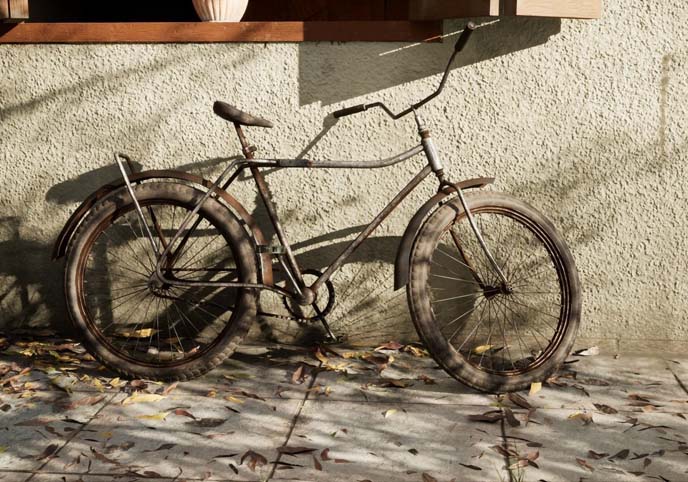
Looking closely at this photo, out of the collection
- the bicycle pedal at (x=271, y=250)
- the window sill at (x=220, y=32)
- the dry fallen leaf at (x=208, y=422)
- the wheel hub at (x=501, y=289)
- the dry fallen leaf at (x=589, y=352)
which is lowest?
the dry fallen leaf at (x=208, y=422)

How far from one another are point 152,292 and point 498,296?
6.47 ft

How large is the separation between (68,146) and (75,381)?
4.50 feet

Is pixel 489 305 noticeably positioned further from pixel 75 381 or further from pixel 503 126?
pixel 75 381

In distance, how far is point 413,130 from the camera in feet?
17.6

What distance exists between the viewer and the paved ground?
13.2ft

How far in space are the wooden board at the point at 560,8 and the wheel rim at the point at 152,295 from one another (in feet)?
6.91

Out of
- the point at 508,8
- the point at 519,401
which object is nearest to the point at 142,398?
the point at 519,401

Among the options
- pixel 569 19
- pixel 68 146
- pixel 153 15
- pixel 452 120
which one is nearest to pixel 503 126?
pixel 452 120

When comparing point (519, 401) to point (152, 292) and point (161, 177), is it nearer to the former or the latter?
point (152, 292)

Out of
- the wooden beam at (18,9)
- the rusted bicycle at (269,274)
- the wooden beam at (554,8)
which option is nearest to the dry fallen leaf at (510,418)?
the rusted bicycle at (269,274)

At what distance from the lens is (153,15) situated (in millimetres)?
9250

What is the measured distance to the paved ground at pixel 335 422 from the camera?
13.2 feet

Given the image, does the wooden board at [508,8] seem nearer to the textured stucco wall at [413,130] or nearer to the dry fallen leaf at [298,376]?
the textured stucco wall at [413,130]

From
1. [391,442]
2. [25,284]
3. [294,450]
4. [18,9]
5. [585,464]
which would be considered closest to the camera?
[585,464]
